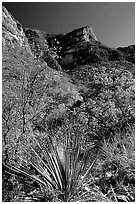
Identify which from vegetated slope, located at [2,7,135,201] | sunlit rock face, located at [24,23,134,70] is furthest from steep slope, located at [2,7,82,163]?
sunlit rock face, located at [24,23,134,70]

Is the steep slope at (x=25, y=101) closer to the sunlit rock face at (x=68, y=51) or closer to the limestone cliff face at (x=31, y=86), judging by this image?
the limestone cliff face at (x=31, y=86)

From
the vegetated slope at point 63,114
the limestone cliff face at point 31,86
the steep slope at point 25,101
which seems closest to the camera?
the vegetated slope at point 63,114

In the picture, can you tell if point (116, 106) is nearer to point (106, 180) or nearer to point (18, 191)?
point (106, 180)

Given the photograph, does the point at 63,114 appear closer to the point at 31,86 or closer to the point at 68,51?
the point at 31,86

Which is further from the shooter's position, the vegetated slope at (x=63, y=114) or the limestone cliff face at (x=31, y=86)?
the limestone cliff face at (x=31, y=86)

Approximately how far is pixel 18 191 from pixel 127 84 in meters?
5.16

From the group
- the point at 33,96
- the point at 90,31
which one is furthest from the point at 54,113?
the point at 90,31

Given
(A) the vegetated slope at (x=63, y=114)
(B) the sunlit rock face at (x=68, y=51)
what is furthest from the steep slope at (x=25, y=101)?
(B) the sunlit rock face at (x=68, y=51)

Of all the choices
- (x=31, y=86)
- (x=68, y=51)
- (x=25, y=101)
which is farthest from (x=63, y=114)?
(x=68, y=51)

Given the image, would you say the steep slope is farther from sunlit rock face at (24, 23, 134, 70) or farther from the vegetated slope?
sunlit rock face at (24, 23, 134, 70)

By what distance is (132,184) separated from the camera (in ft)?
13.3

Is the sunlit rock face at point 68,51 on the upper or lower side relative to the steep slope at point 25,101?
upper

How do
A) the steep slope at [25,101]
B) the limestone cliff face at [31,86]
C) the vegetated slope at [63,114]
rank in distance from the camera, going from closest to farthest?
the vegetated slope at [63,114]
the steep slope at [25,101]
the limestone cliff face at [31,86]

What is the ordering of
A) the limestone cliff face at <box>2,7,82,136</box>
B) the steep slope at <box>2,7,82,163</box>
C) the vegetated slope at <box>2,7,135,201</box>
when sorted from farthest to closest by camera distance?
the limestone cliff face at <box>2,7,82,136</box>, the steep slope at <box>2,7,82,163</box>, the vegetated slope at <box>2,7,135,201</box>
